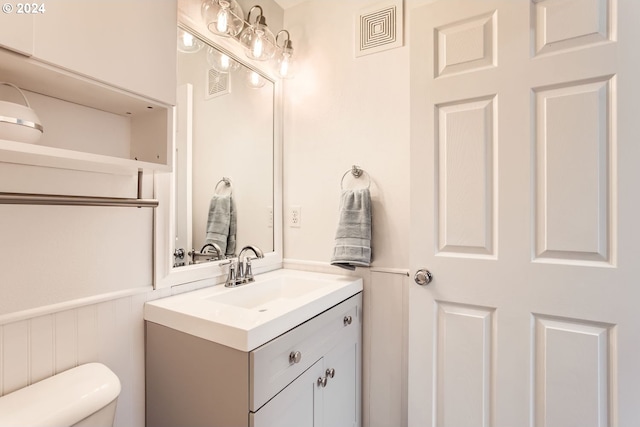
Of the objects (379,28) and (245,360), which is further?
(379,28)

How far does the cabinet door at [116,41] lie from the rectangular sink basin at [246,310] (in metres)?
0.69

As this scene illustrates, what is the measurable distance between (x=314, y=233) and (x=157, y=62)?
1045 mm

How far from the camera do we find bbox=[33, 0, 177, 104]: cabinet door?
71 cm

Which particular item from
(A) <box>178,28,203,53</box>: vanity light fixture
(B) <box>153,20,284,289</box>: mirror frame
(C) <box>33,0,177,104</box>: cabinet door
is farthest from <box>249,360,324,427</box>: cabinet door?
(A) <box>178,28,203,53</box>: vanity light fixture

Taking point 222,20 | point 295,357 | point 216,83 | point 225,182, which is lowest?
point 295,357

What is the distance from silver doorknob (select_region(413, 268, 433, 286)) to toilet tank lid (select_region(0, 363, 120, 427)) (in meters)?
1.06

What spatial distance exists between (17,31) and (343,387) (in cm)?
153

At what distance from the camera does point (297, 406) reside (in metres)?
1.04

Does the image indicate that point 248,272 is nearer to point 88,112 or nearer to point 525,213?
point 88,112

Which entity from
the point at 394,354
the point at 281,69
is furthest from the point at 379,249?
the point at 281,69

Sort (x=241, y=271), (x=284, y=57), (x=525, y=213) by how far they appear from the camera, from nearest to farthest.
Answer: (x=525, y=213)
(x=241, y=271)
(x=284, y=57)

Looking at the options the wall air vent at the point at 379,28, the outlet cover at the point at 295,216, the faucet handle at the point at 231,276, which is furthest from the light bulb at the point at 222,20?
the faucet handle at the point at 231,276

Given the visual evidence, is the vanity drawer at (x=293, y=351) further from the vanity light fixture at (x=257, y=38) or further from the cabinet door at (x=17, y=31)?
the vanity light fixture at (x=257, y=38)

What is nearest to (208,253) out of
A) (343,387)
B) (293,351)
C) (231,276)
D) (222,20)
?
(231,276)
